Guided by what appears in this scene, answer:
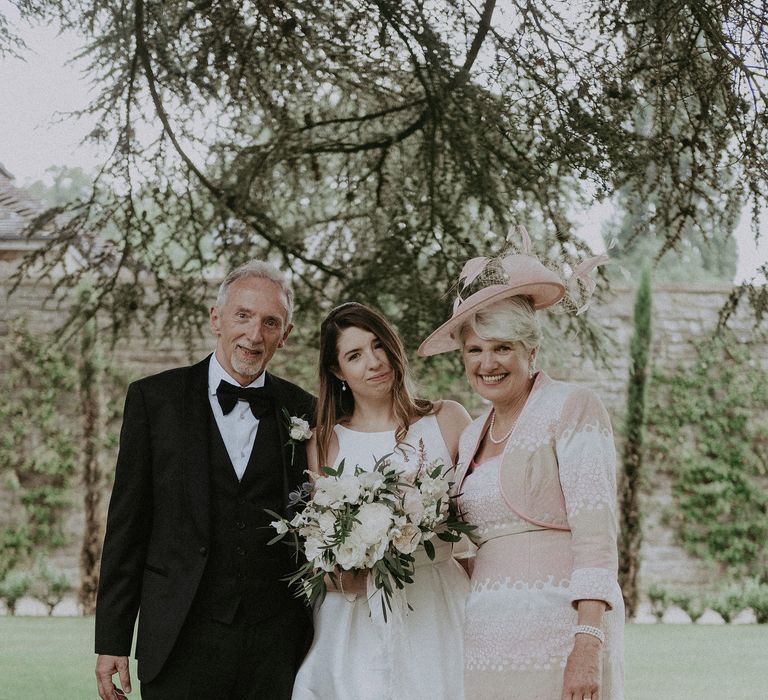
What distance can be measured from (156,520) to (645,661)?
5.21 metres

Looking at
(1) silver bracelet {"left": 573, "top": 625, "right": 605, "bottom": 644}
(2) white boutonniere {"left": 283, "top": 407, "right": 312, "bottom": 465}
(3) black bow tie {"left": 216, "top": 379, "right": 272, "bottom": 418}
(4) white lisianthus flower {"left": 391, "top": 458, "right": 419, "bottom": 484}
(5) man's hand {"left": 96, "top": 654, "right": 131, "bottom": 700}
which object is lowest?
(5) man's hand {"left": 96, "top": 654, "right": 131, "bottom": 700}

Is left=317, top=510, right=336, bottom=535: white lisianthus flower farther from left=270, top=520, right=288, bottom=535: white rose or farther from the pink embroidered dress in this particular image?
the pink embroidered dress

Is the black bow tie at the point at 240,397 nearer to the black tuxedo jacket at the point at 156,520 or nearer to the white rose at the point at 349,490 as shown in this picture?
the black tuxedo jacket at the point at 156,520

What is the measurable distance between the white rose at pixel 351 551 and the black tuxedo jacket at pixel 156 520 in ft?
1.23

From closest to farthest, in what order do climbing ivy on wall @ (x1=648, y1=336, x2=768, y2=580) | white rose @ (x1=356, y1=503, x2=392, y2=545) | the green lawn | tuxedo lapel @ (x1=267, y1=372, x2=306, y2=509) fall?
white rose @ (x1=356, y1=503, x2=392, y2=545) < tuxedo lapel @ (x1=267, y1=372, x2=306, y2=509) < the green lawn < climbing ivy on wall @ (x1=648, y1=336, x2=768, y2=580)

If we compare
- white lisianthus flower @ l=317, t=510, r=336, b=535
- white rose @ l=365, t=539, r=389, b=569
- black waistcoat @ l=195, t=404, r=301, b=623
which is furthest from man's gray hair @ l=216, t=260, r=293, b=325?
white rose @ l=365, t=539, r=389, b=569

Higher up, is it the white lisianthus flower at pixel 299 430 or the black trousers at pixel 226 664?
the white lisianthus flower at pixel 299 430

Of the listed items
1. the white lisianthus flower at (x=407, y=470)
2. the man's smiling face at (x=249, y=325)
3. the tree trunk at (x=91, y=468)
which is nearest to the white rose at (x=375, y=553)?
the white lisianthus flower at (x=407, y=470)

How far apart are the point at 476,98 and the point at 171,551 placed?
308cm

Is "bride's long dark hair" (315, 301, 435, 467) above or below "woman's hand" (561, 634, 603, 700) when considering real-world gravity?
above

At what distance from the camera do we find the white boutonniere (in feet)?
9.43

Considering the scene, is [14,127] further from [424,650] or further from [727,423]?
[727,423]

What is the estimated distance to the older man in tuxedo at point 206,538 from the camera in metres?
2.71

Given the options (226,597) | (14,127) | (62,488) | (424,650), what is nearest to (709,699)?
(424,650)
